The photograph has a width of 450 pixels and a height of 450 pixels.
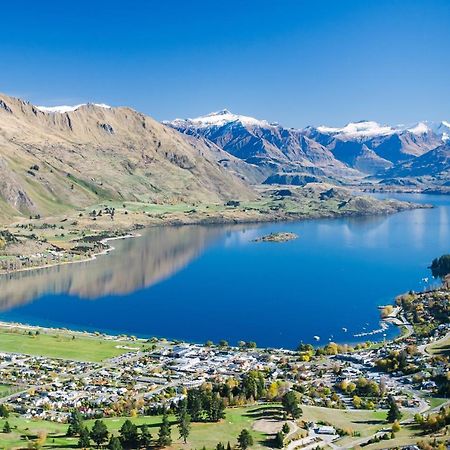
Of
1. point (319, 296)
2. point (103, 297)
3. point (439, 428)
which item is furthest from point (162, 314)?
point (439, 428)

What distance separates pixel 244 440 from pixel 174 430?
285 inches

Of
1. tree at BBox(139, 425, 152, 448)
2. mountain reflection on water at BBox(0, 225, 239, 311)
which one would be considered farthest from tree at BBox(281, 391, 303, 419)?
mountain reflection on water at BBox(0, 225, 239, 311)

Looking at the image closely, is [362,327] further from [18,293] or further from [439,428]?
[18,293]

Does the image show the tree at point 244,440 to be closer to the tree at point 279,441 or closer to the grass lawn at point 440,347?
the tree at point 279,441

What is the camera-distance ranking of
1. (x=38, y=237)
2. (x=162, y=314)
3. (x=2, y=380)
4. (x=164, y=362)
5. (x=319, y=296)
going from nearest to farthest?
1. (x=2, y=380)
2. (x=164, y=362)
3. (x=162, y=314)
4. (x=319, y=296)
5. (x=38, y=237)

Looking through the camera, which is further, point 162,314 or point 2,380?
point 162,314

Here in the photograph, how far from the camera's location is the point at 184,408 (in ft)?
190

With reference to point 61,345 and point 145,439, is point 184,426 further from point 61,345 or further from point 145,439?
point 61,345

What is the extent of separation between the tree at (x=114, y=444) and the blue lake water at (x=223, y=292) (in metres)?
49.5

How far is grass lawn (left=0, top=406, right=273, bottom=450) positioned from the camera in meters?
52.4

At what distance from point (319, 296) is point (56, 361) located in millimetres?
62274

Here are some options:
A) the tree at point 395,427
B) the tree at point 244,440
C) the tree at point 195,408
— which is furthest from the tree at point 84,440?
the tree at point 395,427

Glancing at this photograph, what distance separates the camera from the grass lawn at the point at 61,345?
291 ft

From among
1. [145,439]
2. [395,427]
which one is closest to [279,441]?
[395,427]
